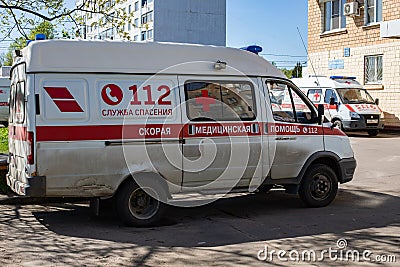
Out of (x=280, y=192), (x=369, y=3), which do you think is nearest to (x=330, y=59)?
(x=369, y=3)

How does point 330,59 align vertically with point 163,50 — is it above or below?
above

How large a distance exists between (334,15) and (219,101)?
22633 millimetres

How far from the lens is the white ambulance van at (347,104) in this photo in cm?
2267

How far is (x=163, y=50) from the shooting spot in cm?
843

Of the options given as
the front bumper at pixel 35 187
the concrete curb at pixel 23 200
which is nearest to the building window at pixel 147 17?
the concrete curb at pixel 23 200

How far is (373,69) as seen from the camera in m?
27.1

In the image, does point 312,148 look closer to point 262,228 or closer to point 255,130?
point 255,130

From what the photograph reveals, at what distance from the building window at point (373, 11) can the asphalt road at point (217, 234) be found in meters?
17.9

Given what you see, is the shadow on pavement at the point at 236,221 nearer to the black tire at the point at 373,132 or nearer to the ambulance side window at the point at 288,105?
the ambulance side window at the point at 288,105

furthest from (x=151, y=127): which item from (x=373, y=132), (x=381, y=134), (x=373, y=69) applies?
(x=373, y=69)

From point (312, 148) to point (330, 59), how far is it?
21.0 m

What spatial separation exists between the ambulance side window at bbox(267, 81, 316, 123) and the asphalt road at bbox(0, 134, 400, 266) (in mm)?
1533

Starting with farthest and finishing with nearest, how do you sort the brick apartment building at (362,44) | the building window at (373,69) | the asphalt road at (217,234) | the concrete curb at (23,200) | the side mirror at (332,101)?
the building window at (373,69) < the brick apartment building at (362,44) < the side mirror at (332,101) < the concrete curb at (23,200) < the asphalt road at (217,234)

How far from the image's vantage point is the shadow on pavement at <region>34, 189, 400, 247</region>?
768 cm
